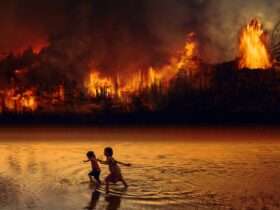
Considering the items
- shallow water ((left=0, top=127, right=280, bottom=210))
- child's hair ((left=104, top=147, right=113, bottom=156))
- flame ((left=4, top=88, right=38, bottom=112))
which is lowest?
shallow water ((left=0, top=127, right=280, bottom=210))

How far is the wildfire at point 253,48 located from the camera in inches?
1275

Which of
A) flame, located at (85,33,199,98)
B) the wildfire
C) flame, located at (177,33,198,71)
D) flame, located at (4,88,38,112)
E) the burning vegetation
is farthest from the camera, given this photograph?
flame, located at (177,33,198,71)

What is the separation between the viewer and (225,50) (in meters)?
36.6

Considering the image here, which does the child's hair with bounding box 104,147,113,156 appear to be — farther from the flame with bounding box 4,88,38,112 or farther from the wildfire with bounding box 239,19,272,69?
the wildfire with bounding box 239,19,272,69

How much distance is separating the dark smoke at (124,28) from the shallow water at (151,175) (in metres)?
17.4

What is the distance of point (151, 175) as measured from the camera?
1095cm

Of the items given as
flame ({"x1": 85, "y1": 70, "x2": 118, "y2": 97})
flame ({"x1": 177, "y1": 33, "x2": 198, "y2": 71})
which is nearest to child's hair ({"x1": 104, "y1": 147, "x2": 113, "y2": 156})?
flame ({"x1": 85, "y1": 70, "x2": 118, "y2": 97})

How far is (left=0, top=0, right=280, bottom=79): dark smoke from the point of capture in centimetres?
3562

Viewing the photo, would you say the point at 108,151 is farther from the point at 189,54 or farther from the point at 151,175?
the point at 189,54

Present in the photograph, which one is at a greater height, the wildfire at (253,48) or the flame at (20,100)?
the wildfire at (253,48)

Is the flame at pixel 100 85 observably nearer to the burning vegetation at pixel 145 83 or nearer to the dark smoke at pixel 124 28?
the burning vegetation at pixel 145 83

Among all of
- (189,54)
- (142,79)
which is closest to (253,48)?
(189,54)

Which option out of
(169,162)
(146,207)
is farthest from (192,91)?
(146,207)

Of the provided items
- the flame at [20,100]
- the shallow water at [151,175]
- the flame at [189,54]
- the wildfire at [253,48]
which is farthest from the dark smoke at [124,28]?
the shallow water at [151,175]
